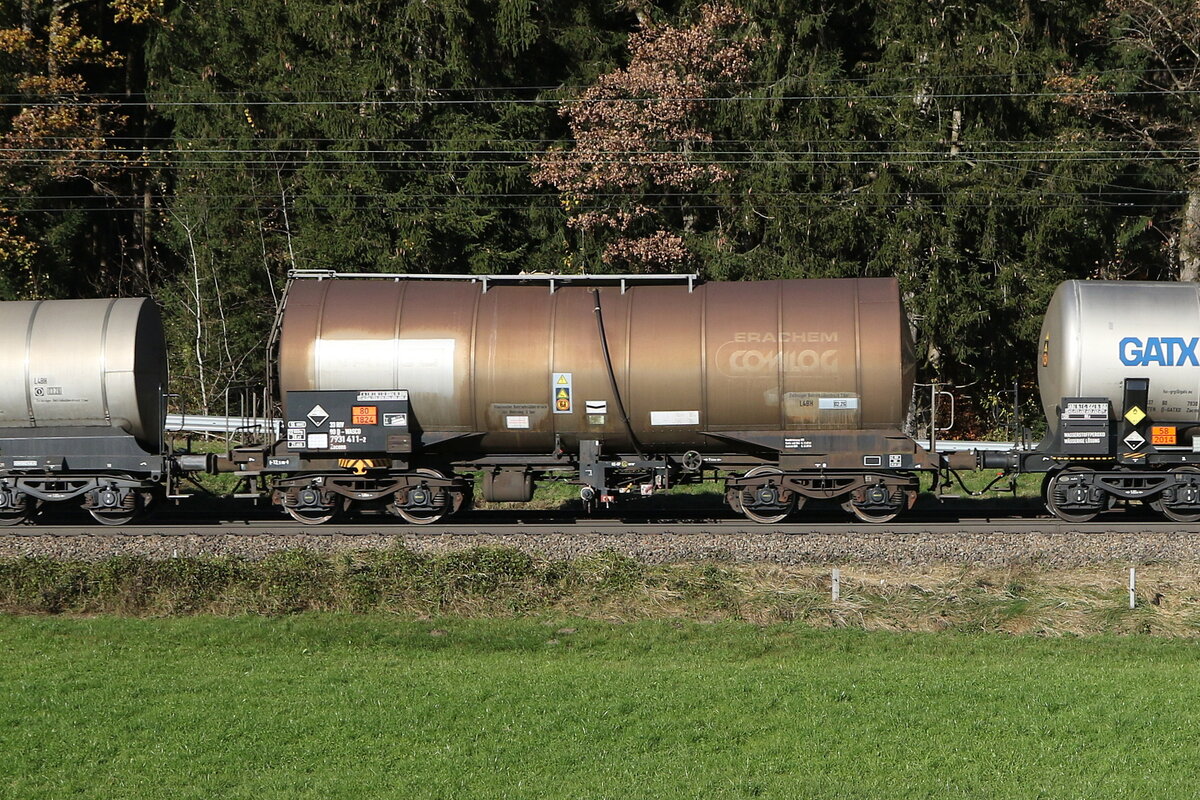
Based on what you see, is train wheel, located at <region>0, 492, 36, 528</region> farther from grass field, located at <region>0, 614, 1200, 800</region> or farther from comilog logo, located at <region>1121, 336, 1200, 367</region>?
comilog logo, located at <region>1121, 336, 1200, 367</region>

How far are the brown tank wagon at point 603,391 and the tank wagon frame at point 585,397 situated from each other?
3 cm

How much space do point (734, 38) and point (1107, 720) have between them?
24.3 meters

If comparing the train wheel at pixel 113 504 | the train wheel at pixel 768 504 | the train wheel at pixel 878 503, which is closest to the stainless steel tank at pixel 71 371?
the train wheel at pixel 113 504

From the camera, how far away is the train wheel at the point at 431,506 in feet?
60.4

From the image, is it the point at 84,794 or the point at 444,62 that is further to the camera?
the point at 444,62

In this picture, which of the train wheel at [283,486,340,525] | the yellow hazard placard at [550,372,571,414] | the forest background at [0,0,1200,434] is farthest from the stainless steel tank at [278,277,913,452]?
the forest background at [0,0,1200,434]

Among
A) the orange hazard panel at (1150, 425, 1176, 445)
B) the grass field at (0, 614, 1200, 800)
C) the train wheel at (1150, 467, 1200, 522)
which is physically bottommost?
the grass field at (0, 614, 1200, 800)

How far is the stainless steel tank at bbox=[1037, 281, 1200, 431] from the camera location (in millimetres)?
17484

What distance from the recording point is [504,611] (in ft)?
45.2

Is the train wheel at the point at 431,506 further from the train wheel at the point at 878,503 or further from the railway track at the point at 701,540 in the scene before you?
the train wheel at the point at 878,503

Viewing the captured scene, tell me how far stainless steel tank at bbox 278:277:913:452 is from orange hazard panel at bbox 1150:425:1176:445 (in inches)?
145

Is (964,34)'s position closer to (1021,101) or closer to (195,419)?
(1021,101)

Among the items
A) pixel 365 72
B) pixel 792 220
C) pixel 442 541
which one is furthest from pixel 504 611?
pixel 365 72

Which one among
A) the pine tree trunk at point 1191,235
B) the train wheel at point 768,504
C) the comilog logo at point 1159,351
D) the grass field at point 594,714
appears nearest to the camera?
the grass field at point 594,714
